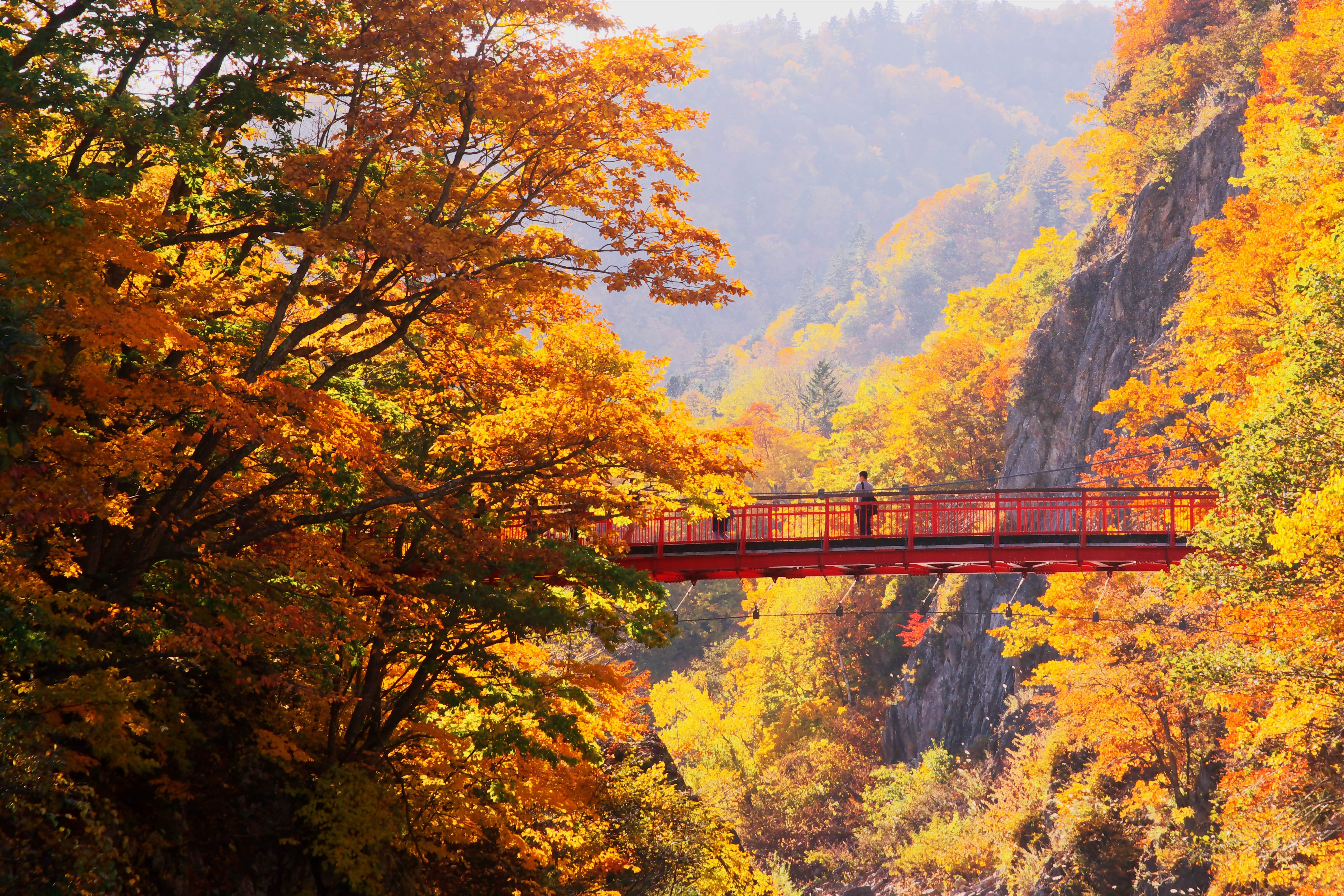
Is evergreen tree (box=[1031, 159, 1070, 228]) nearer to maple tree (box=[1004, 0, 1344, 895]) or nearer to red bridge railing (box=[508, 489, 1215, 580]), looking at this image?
maple tree (box=[1004, 0, 1344, 895])

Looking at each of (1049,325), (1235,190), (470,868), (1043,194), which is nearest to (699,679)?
(1049,325)

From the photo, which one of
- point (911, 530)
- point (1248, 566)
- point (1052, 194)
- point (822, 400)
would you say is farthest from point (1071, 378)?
point (1052, 194)

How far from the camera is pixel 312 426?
8.64m

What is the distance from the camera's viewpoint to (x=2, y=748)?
7.05 meters

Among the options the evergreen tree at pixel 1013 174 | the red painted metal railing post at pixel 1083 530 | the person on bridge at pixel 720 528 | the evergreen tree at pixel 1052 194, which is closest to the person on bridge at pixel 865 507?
the person on bridge at pixel 720 528

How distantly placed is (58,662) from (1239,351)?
22.2 metres

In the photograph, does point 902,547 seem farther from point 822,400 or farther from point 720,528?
point 822,400

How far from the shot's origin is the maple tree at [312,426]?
7.66 metres

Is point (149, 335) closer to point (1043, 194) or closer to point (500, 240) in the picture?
point (500, 240)

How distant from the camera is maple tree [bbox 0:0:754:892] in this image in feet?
25.1

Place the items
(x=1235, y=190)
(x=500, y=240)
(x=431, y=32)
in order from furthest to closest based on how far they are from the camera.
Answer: (x=1235, y=190)
(x=500, y=240)
(x=431, y=32)

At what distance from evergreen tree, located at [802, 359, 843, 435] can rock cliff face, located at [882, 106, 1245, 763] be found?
35483mm

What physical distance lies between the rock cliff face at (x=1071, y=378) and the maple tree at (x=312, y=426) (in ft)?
67.9

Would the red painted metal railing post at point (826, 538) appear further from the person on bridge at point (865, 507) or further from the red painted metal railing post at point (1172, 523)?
the red painted metal railing post at point (1172, 523)
